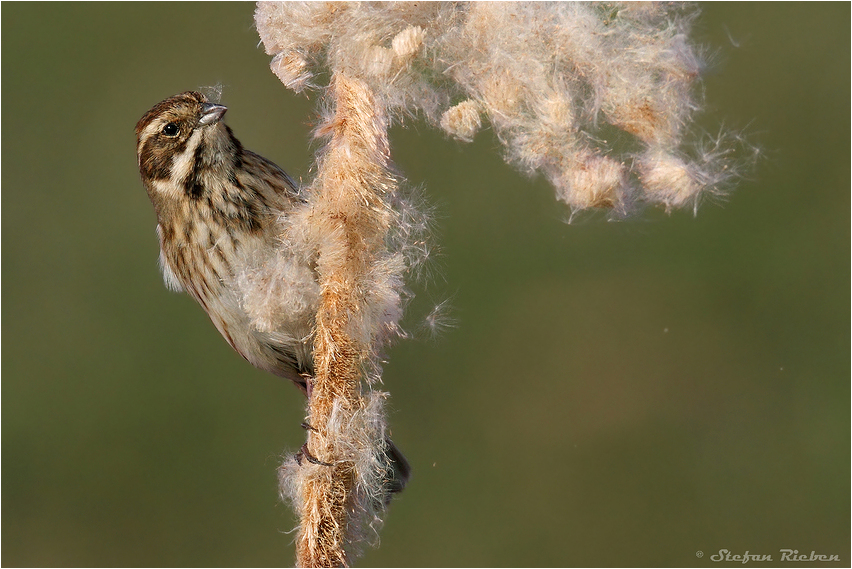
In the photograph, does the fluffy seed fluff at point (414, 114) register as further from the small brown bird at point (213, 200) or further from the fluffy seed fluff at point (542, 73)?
the small brown bird at point (213, 200)

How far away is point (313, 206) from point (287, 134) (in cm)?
328

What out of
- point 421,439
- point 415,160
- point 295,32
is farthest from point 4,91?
point 295,32

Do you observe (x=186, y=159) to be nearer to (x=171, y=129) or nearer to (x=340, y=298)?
(x=171, y=129)

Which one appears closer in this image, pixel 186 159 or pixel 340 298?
pixel 340 298

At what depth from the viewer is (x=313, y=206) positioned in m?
1.89

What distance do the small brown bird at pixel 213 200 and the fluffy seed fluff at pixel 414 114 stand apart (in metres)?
0.33

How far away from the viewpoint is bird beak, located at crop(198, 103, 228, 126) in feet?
7.84

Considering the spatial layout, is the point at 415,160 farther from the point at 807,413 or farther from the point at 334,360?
the point at 334,360

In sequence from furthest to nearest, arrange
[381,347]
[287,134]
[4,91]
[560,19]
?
[4,91] → [287,134] → [381,347] → [560,19]

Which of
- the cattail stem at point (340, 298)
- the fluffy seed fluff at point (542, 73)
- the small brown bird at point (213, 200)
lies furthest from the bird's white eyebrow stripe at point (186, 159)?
the cattail stem at point (340, 298)

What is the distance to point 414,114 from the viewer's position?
6.57 ft

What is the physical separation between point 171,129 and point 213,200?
0.83 ft

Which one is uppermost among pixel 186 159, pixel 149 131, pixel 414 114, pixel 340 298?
pixel 149 131

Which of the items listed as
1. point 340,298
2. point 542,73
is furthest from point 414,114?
point 340,298
